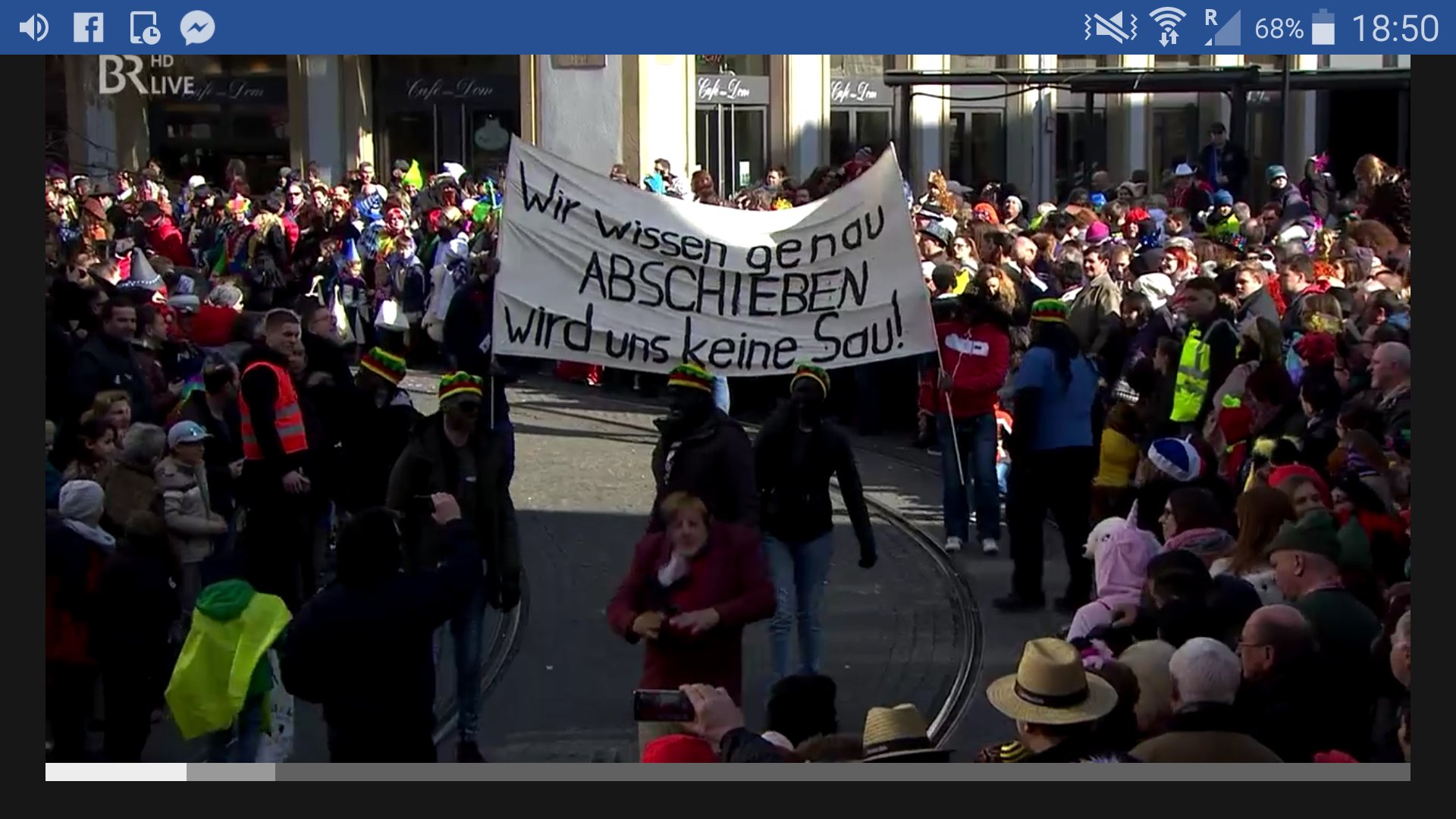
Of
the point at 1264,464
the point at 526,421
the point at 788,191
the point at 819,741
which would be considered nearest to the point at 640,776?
the point at 819,741

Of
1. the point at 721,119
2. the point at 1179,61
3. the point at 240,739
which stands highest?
the point at 1179,61

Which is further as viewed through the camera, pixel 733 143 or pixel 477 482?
pixel 733 143

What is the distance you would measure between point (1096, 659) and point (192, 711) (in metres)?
3.14

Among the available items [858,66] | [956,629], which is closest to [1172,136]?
[858,66]

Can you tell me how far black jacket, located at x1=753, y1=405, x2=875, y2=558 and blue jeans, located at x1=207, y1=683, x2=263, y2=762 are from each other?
102 inches

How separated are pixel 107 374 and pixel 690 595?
4.85 metres

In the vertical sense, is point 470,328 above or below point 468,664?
above

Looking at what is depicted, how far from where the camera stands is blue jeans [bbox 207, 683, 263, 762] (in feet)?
25.1

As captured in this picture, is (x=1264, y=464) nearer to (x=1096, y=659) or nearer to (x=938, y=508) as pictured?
(x=1096, y=659)

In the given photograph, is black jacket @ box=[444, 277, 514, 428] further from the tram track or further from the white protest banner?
the tram track

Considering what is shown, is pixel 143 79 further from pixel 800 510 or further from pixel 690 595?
pixel 690 595

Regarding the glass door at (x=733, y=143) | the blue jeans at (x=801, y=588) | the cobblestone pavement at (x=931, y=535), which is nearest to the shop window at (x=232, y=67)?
the glass door at (x=733, y=143)

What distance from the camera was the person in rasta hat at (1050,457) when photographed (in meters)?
11.0

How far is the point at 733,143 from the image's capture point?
3281cm
